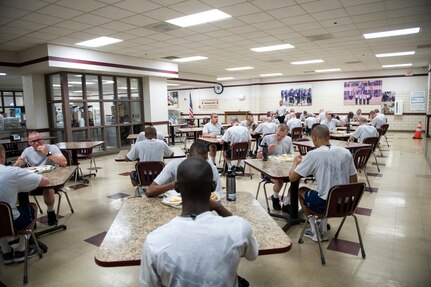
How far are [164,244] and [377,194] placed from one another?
4.89 metres

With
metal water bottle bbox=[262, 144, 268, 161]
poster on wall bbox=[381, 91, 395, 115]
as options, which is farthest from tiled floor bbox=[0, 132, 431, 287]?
poster on wall bbox=[381, 91, 395, 115]

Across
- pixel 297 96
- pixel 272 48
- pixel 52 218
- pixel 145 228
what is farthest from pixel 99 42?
pixel 297 96

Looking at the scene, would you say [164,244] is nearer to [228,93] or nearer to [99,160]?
[99,160]

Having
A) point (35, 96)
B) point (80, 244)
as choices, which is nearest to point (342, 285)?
point (80, 244)

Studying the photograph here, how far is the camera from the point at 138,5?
4820mm

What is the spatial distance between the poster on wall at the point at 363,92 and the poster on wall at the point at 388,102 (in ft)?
0.60

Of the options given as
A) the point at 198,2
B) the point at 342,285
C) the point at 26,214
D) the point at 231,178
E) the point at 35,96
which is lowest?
the point at 342,285

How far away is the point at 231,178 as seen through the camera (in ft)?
7.43

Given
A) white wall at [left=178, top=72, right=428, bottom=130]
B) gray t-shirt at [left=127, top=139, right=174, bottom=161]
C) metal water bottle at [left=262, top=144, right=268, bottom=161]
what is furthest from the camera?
white wall at [left=178, top=72, right=428, bottom=130]

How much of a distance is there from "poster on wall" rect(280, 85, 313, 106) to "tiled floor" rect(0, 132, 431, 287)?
1183 centimetres

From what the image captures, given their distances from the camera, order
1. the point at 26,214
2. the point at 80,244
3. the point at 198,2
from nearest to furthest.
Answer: the point at 26,214 → the point at 80,244 → the point at 198,2

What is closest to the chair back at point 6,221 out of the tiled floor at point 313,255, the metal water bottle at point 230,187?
the tiled floor at point 313,255

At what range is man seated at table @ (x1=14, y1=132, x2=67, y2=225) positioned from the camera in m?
3.88

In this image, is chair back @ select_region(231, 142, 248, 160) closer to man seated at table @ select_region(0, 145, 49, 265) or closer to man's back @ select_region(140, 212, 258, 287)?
man seated at table @ select_region(0, 145, 49, 265)
